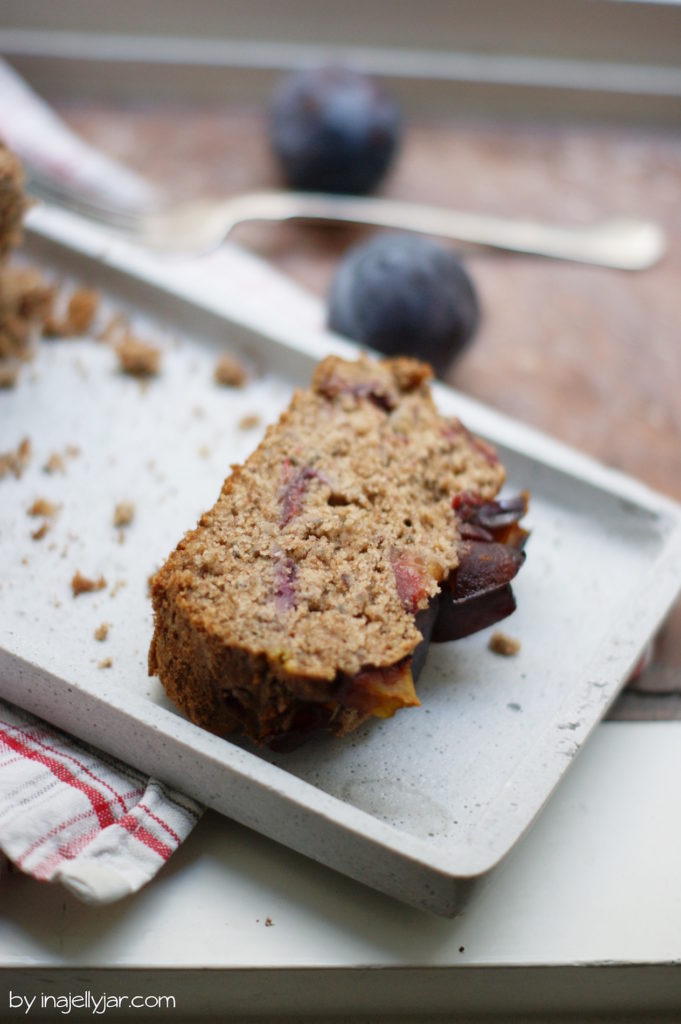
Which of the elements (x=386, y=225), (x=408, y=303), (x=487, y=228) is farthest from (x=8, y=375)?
(x=487, y=228)

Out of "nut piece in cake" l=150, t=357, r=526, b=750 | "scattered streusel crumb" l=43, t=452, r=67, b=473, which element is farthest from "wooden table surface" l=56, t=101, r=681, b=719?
"scattered streusel crumb" l=43, t=452, r=67, b=473

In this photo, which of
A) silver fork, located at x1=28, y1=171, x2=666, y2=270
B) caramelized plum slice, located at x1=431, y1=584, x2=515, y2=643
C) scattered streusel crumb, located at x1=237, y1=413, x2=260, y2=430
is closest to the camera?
caramelized plum slice, located at x1=431, y1=584, x2=515, y2=643

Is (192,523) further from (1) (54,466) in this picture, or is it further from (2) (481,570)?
(2) (481,570)

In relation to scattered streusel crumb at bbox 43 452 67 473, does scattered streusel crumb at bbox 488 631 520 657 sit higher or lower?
higher

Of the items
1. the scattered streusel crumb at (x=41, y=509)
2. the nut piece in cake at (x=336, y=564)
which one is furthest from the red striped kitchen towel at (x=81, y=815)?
the scattered streusel crumb at (x=41, y=509)

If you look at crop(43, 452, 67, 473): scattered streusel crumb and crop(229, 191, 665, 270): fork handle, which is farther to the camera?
crop(229, 191, 665, 270): fork handle

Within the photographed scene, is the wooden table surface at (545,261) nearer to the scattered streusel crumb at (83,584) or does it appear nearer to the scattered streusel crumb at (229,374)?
the scattered streusel crumb at (229,374)

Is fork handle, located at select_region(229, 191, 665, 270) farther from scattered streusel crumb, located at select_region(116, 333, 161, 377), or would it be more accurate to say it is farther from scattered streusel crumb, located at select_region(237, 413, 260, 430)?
scattered streusel crumb, located at select_region(237, 413, 260, 430)
